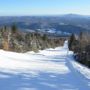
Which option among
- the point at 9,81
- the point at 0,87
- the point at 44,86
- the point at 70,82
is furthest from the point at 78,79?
the point at 0,87

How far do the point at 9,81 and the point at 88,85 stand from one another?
231 centimetres

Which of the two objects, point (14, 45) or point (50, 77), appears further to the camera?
point (14, 45)

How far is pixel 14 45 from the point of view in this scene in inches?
1230

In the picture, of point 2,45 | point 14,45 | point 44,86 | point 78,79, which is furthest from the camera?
point 14,45

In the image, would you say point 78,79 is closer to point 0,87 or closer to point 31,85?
point 31,85

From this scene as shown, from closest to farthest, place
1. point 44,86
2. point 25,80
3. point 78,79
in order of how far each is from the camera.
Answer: point 44,86 → point 25,80 → point 78,79

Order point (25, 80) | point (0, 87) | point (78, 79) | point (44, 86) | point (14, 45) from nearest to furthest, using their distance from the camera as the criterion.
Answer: point (0, 87)
point (44, 86)
point (25, 80)
point (78, 79)
point (14, 45)

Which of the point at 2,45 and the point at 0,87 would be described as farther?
the point at 2,45

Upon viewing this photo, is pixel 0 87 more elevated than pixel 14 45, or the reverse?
pixel 0 87

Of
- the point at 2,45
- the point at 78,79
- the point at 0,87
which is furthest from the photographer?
the point at 2,45

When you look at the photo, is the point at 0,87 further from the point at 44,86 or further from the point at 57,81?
the point at 57,81

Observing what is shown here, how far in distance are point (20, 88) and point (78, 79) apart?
8.15 ft

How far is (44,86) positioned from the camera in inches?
311

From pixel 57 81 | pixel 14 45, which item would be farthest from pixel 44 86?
pixel 14 45
